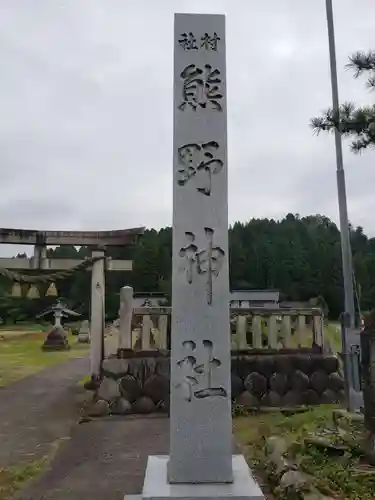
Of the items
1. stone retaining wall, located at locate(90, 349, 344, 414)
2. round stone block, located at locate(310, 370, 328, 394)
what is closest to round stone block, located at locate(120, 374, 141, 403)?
stone retaining wall, located at locate(90, 349, 344, 414)

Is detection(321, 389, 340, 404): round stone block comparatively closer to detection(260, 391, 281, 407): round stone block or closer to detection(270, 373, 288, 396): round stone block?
detection(270, 373, 288, 396): round stone block

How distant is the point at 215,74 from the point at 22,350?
17645 millimetres

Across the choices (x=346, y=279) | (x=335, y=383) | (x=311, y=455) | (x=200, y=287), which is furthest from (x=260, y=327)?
(x=200, y=287)

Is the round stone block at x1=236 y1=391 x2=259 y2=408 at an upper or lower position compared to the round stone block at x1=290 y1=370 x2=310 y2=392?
lower

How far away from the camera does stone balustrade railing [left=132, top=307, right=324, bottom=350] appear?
7.34 meters

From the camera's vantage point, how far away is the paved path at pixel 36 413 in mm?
5391

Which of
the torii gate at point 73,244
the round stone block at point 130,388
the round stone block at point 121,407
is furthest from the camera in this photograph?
the torii gate at point 73,244

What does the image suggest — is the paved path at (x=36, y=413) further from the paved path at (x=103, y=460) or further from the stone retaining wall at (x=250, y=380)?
the stone retaining wall at (x=250, y=380)

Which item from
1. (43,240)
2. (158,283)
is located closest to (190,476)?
(43,240)

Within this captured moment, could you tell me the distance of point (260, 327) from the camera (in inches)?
293

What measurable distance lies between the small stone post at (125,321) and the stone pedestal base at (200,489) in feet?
13.9

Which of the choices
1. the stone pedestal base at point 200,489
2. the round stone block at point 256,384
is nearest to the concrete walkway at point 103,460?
the stone pedestal base at point 200,489

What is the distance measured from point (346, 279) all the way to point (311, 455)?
430 cm

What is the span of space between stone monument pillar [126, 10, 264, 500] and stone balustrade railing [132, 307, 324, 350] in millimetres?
4083
